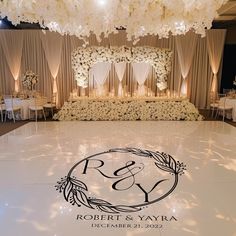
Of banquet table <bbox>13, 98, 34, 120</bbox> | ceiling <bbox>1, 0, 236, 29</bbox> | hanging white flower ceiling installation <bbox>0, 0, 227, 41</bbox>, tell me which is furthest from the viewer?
banquet table <bbox>13, 98, 34, 120</bbox>

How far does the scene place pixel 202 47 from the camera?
10.4m

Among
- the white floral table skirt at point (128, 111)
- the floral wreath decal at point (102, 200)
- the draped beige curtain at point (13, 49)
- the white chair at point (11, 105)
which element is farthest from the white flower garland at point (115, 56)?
the floral wreath decal at point (102, 200)

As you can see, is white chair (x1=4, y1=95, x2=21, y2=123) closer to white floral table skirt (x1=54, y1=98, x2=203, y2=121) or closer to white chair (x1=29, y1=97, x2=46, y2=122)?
white chair (x1=29, y1=97, x2=46, y2=122)

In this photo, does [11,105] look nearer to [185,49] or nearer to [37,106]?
[37,106]

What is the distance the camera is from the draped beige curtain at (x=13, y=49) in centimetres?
989

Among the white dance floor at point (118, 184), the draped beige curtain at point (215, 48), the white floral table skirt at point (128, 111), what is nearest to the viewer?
the white dance floor at point (118, 184)

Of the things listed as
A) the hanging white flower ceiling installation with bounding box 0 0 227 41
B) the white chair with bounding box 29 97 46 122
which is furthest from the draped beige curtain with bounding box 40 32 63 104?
the hanging white flower ceiling installation with bounding box 0 0 227 41

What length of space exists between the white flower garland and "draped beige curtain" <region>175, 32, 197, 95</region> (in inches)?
67.4

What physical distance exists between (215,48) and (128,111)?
4.93 meters

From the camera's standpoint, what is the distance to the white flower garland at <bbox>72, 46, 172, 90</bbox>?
837cm

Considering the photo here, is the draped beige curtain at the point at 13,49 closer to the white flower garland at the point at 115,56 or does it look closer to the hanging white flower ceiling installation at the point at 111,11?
the white flower garland at the point at 115,56

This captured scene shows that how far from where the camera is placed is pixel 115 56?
8.41 meters

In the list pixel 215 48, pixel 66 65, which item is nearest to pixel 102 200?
pixel 66 65

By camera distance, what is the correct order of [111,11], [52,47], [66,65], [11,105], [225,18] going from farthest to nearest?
[66,65] → [52,47] → [225,18] → [11,105] → [111,11]
